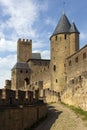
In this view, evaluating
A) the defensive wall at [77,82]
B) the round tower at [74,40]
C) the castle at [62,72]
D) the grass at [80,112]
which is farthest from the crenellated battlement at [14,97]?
the round tower at [74,40]

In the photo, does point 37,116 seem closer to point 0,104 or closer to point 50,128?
point 50,128

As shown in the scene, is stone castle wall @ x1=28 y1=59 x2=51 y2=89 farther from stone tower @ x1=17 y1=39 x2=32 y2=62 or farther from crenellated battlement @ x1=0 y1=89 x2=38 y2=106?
crenellated battlement @ x1=0 y1=89 x2=38 y2=106

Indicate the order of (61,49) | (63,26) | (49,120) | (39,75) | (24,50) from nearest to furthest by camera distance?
1. (49,120)
2. (61,49)
3. (63,26)
4. (39,75)
5. (24,50)

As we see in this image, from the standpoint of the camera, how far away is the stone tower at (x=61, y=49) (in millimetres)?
49625

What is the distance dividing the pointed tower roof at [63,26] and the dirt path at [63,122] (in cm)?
2003

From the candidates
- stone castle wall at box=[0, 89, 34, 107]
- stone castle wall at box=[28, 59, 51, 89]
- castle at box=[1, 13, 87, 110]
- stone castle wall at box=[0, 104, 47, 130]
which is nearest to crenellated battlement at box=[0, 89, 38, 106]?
stone castle wall at box=[0, 89, 34, 107]

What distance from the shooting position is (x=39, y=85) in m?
55.2

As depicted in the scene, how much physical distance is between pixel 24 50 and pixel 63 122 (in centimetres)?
5075

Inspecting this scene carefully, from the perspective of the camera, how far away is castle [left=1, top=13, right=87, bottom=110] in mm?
37750

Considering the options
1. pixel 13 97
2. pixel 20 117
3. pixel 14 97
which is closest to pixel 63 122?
pixel 14 97

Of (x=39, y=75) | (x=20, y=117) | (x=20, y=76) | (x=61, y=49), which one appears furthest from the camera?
(x=20, y=76)

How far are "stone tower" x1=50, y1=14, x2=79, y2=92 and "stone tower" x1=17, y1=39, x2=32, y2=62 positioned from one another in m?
25.3

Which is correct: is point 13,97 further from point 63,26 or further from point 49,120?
point 63,26

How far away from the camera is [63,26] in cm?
5184
